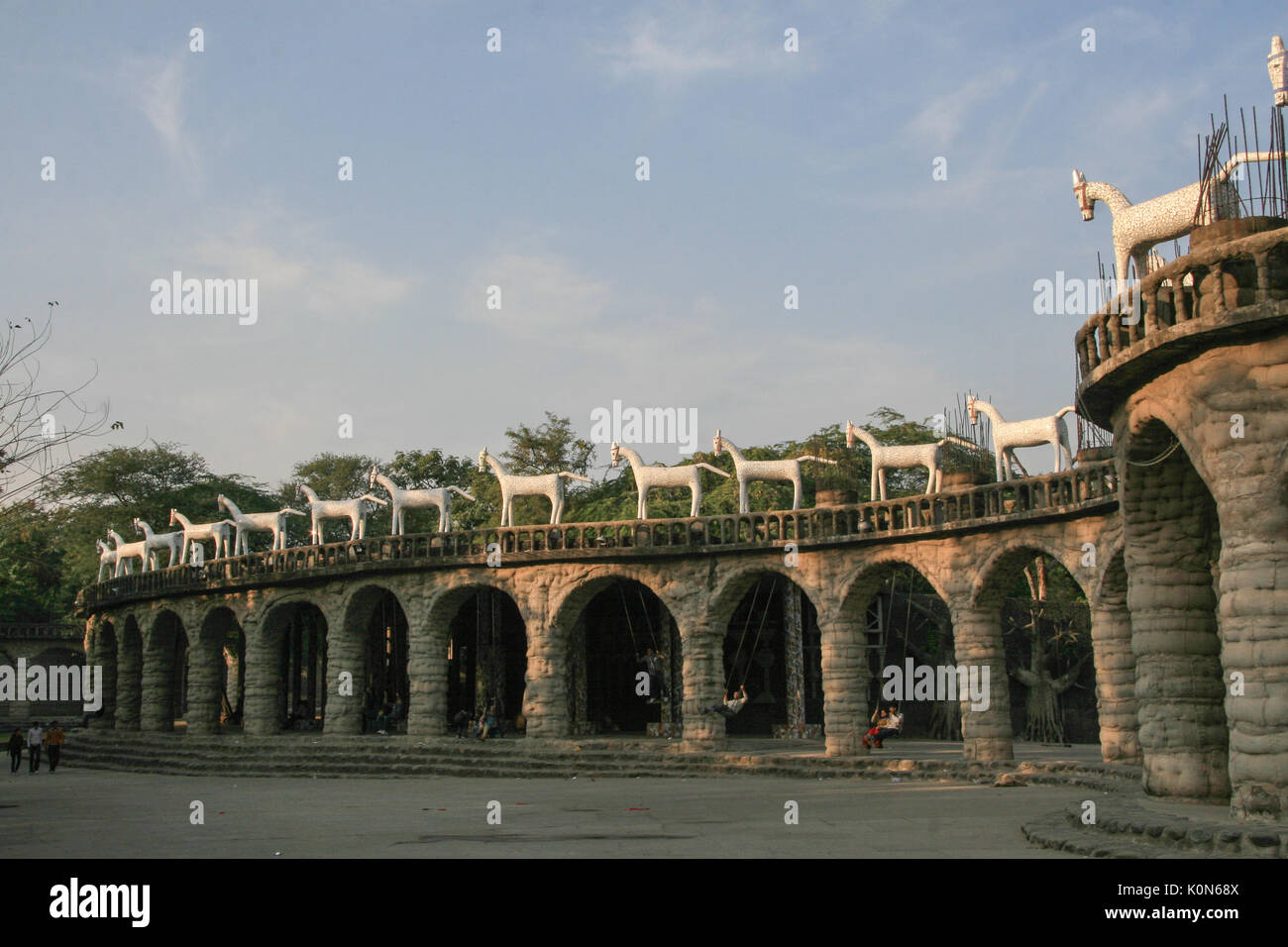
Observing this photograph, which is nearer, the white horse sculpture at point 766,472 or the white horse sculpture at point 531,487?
the white horse sculpture at point 766,472

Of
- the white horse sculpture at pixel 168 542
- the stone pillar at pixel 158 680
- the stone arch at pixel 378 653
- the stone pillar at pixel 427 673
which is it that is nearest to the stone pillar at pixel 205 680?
the stone pillar at pixel 158 680

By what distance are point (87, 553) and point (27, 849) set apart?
38850 mm

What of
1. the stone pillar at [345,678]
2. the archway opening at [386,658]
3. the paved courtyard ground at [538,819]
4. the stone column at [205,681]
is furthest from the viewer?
the archway opening at [386,658]

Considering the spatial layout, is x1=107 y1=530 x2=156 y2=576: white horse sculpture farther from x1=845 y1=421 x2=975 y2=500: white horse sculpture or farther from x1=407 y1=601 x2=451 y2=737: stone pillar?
x1=845 y1=421 x2=975 y2=500: white horse sculpture

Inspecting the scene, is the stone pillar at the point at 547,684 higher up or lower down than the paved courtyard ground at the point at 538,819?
higher up

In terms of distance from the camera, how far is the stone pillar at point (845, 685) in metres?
22.4

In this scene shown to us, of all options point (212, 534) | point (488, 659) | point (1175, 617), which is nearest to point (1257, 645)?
point (1175, 617)

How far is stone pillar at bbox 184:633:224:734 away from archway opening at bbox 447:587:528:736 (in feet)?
20.7

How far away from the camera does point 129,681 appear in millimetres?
37250

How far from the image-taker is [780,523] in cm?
2381

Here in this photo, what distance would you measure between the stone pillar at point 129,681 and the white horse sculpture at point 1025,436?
28.0 meters

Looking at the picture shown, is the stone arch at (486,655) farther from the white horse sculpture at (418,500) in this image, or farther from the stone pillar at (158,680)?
the stone pillar at (158,680)
